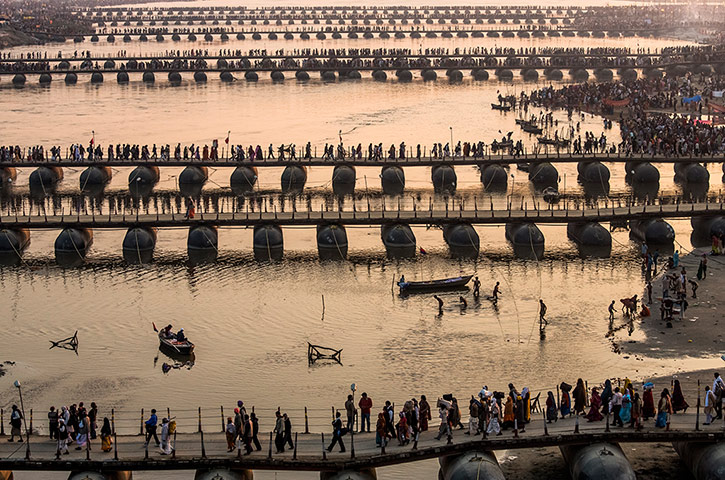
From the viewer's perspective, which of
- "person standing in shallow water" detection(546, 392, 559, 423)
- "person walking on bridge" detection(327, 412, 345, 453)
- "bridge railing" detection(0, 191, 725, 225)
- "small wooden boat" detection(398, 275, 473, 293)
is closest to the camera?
"person walking on bridge" detection(327, 412, 345, 453)

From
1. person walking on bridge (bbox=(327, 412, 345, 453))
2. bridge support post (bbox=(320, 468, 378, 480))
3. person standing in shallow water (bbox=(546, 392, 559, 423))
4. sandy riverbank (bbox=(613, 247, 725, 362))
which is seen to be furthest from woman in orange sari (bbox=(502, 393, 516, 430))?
sandy riverbank (bbox=(613, 247, 725, 362))

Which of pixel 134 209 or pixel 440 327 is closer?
pixel 440 327

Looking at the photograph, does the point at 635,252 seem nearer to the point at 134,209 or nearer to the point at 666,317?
the point at 666,317

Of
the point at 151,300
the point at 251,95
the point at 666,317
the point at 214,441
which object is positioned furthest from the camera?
the point at 251,95

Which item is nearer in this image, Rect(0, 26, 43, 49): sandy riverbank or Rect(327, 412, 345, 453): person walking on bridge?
Rect(327, 412, 345, 453): person walking on bridge

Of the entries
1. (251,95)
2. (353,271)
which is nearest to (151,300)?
(353,271)

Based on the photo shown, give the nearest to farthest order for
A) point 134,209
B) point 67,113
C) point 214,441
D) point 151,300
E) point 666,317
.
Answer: point 214,441 → point 666,317 → point 151,300 → point 134,209 → point 67,113

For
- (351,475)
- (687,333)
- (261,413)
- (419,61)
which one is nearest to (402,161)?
(687,333)

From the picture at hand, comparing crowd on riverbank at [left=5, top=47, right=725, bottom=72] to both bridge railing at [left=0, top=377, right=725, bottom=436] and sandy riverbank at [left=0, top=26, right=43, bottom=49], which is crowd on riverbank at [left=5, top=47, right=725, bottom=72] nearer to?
sandy riverbank at [left=0, top=26, right=43, bottom=49]
